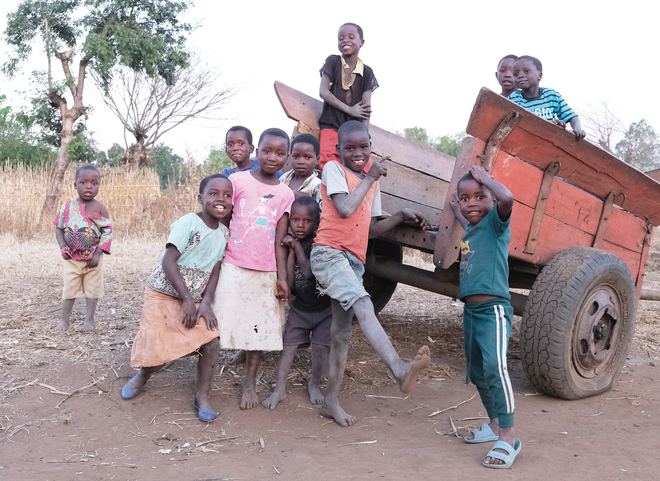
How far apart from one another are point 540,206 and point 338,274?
1.22m

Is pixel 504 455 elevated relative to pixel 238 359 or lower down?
elevated

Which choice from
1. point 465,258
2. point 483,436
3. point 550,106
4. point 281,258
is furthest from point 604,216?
point 281,258

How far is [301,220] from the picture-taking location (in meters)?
3.07

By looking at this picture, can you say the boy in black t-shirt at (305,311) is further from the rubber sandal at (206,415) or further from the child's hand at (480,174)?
the child's hand at (480,174)

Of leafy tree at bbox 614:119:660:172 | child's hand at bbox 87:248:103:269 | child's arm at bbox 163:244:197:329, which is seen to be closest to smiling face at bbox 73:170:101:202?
child's hand at bbox 87:248:103:269

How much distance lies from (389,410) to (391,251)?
183cm

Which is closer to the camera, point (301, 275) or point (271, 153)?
point (271, 153)

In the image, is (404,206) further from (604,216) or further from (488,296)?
(488,296)

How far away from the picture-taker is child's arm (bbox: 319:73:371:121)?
3848 millimetres

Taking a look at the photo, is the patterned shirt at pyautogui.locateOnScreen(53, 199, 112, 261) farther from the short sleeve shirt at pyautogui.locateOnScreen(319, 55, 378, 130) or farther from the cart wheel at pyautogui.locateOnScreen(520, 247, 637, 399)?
the cart wheel at pyautogui.locateOnScreen(520, 247, 637, 399)

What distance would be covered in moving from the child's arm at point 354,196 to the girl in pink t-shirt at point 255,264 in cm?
43

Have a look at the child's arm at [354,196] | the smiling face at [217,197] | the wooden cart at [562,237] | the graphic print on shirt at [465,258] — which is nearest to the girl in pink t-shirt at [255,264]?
the smiling face at [217,197]

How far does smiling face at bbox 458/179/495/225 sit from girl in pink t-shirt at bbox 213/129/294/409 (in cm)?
98

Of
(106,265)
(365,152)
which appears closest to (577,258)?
(365,152)
